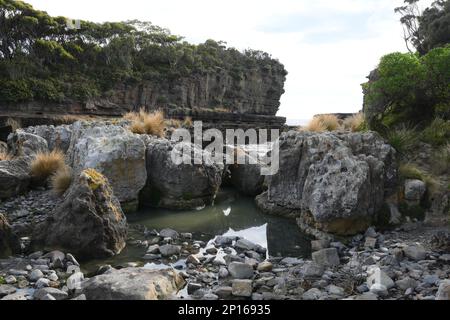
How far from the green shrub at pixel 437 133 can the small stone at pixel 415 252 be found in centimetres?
453

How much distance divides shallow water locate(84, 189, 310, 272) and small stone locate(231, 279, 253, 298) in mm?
1550

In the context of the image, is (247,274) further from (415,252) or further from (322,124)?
(322,124)

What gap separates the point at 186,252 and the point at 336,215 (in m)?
2.89

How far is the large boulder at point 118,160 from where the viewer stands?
905 centimetres

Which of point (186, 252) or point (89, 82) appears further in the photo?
point (89, 82)

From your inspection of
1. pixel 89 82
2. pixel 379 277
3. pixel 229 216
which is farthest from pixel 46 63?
pixel 379 277

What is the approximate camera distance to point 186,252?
6414 mm

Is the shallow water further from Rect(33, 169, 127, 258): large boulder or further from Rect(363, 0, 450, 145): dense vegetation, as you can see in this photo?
Rect(363, 0, 450, 145): dense vegetation

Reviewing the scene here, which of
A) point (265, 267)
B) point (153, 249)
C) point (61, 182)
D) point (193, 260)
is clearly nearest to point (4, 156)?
point (61, 182)

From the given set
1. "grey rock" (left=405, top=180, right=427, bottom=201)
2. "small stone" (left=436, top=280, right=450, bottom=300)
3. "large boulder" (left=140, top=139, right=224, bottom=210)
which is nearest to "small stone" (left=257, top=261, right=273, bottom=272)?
"small stone" (left=436, top=280, right=450, bottom=300)

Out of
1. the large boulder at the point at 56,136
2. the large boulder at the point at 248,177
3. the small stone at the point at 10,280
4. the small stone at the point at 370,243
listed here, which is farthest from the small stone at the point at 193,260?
the large boulder at the point at 56,136

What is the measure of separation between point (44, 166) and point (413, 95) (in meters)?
9.96

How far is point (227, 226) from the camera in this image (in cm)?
846

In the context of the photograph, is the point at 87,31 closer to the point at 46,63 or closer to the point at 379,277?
the point at 46,63
